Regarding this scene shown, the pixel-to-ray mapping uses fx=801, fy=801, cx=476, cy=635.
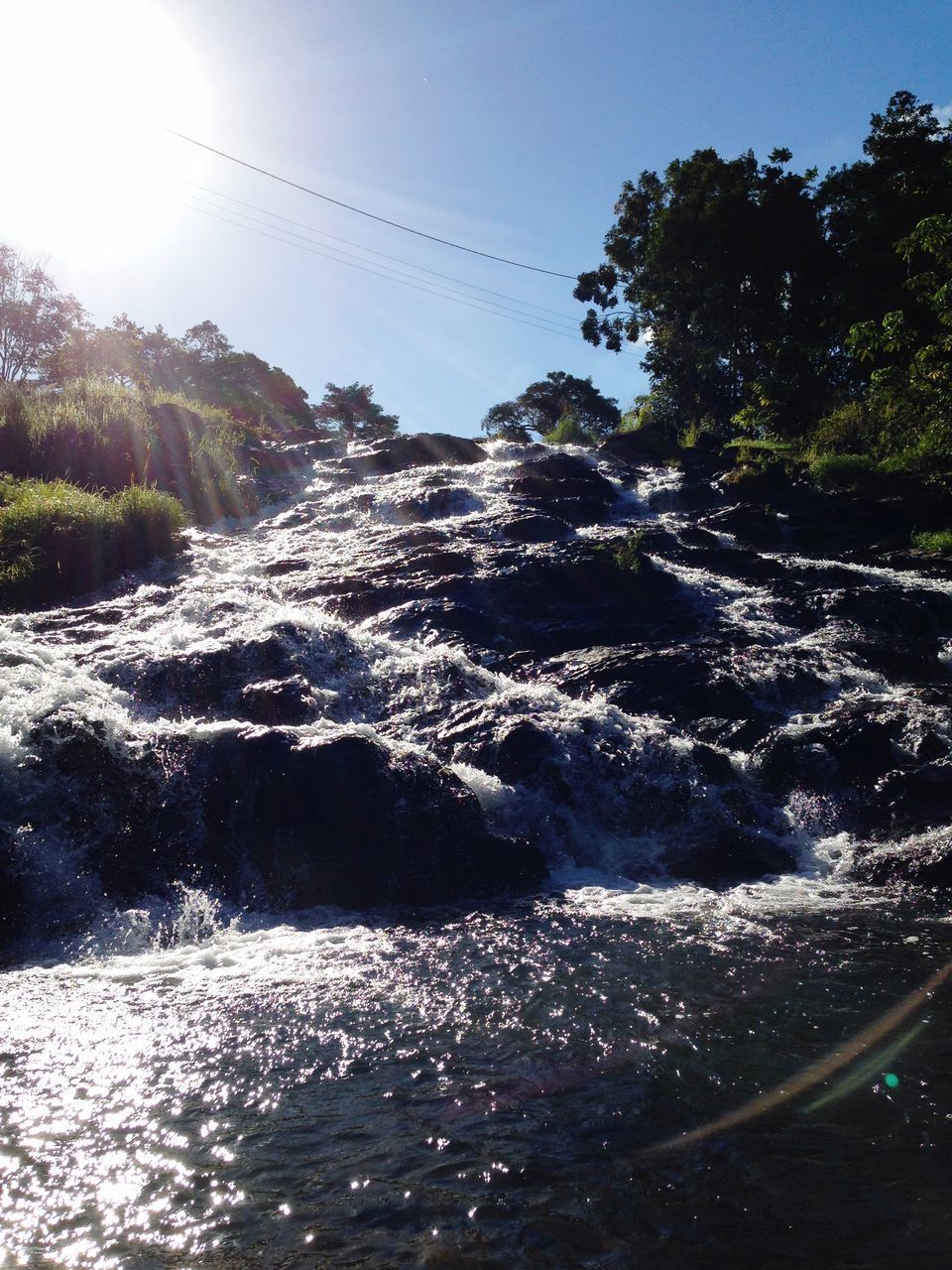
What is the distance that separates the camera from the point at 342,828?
7082mm

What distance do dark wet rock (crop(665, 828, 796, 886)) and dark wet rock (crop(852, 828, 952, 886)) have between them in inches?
25.4

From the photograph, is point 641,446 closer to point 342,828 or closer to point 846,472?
point 846,472

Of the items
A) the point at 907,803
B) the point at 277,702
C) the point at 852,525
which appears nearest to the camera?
the point at 907,803

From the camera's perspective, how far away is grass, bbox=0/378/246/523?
17.9m

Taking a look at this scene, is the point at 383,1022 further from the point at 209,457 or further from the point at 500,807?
the point at 209,457

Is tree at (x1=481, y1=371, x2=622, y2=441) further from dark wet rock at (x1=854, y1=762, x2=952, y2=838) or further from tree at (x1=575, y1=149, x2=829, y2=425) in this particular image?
dark wet rock at (x1=854, y1=762, x2=952, y2=838)

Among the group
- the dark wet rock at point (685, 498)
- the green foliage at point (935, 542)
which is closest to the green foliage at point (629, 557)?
the dark wet rock at point (685, 498)

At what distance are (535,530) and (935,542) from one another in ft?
25.1

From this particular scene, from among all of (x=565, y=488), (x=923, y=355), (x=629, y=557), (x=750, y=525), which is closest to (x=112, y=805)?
(x=629, y=557)

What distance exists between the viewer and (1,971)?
5465 millimetres

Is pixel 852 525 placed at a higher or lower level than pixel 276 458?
lower

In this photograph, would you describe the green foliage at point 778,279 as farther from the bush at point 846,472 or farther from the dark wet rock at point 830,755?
the dark wet rock at point 830,755

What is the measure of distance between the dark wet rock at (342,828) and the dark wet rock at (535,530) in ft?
31.3

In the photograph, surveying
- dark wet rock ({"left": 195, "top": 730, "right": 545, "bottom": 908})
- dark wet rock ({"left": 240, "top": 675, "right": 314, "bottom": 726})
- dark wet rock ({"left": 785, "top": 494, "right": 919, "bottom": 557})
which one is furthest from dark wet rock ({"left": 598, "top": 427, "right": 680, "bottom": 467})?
dark wet rock ({"left": 195, "top": 730, "right": 545, "bottom": 908})
